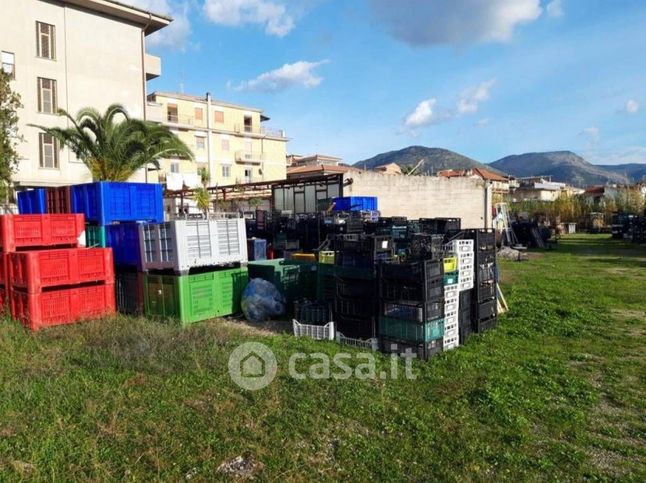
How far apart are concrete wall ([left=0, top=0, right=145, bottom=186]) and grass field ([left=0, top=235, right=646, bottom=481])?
18.8m

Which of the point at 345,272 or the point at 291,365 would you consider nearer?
the point at 291,365

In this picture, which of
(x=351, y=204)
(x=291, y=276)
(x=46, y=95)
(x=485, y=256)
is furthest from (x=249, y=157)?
(x=485, y=256)

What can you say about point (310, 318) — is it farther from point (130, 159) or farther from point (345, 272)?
point (130, 159)

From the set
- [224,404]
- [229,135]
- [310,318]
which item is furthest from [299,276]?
[229,135]

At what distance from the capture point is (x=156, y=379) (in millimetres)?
5000

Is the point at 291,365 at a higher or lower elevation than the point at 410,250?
lower

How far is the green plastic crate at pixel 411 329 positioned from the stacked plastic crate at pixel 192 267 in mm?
3357

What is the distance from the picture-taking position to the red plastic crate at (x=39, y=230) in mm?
8172

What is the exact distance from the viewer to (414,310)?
5.92 metres

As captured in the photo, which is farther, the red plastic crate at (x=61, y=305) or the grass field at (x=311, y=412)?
the red plastic crate at (x=61, y=305)

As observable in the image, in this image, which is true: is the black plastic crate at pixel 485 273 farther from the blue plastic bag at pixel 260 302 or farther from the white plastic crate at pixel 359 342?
the blue plastic bag at pixel 260 302

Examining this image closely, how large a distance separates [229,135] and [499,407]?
48.0 meters

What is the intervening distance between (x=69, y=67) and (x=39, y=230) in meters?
18.5

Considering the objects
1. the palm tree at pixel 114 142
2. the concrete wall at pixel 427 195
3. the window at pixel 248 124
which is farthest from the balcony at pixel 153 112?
the window at pixel 248 124
